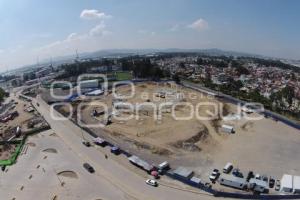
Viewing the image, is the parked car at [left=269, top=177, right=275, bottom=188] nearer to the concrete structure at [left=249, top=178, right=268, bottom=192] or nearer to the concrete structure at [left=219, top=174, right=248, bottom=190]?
the concrete structure at [left=249, top=178, right=268, bottom=192]

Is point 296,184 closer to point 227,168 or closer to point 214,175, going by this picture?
point 227,168

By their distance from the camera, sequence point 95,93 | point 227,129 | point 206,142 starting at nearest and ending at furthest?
point 206,142
point 227,129
point 95,93

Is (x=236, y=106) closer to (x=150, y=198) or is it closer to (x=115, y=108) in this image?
(x=115, y=108)

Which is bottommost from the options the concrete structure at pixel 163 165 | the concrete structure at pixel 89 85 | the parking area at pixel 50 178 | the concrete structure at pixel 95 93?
the parking area at pixel 50 178

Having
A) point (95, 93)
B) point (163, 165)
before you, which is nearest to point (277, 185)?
point (163, 165)

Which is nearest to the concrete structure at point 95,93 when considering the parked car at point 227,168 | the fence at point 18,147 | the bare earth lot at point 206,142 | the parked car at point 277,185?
the bare earth lot at point 206,142

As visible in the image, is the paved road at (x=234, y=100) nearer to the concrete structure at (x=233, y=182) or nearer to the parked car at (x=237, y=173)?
the parked car at (x=237, y=173)
